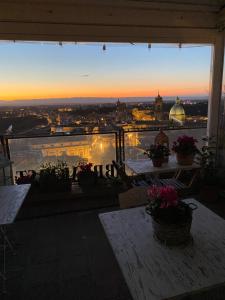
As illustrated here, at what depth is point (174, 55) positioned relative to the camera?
379 centimetres

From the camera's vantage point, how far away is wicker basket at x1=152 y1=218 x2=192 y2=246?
1.27 metres

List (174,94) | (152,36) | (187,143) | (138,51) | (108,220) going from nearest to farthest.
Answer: (108,220) < (187,143) < (152,36) < (138,51) < (174,94)

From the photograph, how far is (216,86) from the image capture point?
3.77 meters

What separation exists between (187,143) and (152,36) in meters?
1.66

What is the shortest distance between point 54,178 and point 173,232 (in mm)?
2563

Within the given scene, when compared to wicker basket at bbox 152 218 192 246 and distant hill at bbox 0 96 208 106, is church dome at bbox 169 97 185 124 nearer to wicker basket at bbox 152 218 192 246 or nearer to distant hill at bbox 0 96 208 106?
distant hill at bbox 0 96 208 106

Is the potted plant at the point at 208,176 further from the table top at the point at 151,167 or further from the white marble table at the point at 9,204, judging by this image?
the white marble table at the point at 9,204

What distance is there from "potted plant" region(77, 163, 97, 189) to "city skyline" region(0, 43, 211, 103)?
106 centimetres

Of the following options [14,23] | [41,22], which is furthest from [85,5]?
[14,23]

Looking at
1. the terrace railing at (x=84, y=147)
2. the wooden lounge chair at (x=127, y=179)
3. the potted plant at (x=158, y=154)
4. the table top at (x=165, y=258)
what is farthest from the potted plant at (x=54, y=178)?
the table top at (x=165, y=258)

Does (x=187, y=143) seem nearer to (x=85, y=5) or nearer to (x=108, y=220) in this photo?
(x=108, y=220)

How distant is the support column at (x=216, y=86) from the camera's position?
364cm

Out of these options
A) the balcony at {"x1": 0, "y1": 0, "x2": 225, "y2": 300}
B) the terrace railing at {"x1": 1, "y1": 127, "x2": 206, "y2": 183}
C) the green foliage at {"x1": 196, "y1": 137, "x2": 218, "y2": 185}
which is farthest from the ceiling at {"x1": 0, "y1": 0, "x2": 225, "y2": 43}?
the green foliage at {"x1": 196, "y1": 137, "x2": 218, "y2": 185}

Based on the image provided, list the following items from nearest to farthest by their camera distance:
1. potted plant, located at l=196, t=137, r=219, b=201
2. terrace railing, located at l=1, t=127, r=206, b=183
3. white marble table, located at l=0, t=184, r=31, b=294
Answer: white marble table, located at l=0, t=184, r=31, b=294 → potted plant, located at l=196, t=137, r=219, b=201 → terrace railing, located at l=1, t=127, r=206, b=183
